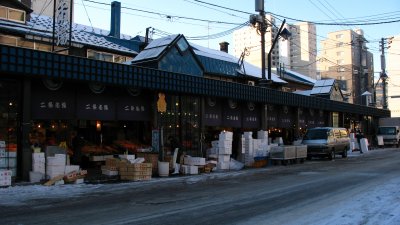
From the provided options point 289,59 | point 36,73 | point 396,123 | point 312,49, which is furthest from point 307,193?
point 289,59

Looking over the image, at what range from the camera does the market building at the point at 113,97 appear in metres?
16.8

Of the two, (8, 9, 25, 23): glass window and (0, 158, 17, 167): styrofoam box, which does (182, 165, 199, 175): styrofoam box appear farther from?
(8, 9, 25, 23): glass window

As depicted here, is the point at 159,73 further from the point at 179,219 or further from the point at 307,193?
the point at 179,219

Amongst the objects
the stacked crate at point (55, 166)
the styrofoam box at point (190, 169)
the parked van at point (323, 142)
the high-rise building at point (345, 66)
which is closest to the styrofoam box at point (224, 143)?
the styrofoam box at point (190, 169)

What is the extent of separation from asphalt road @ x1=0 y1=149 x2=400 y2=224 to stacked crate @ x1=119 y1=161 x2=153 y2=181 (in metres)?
1.26

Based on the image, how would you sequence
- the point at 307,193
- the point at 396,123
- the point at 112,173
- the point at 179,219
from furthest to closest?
the point at 396,123
the point at 112,173
the point at 307,193
the point at 179,219

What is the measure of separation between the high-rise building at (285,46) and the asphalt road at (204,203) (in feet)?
67.3

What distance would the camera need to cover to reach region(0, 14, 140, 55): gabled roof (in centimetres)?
2396

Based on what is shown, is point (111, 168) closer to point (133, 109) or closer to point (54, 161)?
point (54, 161)

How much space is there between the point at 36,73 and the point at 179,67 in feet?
31.8

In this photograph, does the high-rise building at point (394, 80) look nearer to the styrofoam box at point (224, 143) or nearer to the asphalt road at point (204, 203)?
the styrofoam box at point (224, 143)

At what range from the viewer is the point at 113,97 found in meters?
20.9

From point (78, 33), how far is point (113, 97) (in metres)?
9.84

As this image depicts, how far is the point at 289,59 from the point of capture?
79.0 meters
